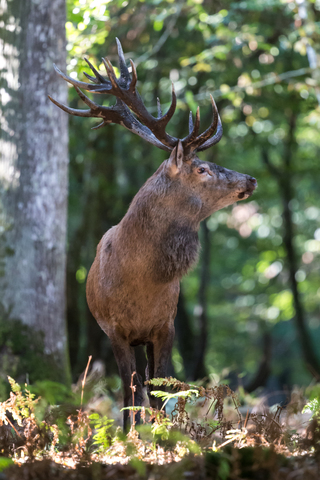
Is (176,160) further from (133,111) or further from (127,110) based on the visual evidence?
(127,110)

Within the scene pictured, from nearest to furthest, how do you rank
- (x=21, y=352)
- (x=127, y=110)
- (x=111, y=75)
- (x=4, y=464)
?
(x=4, y=464), (x=111, y=75), (x=127, y=110), (x=21, y=352)

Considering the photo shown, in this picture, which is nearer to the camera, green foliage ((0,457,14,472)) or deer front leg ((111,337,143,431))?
green foliage ((0,457,14,472))

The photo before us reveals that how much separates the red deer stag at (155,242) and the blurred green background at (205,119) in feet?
9.25

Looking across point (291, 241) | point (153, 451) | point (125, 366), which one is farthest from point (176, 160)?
point (291, 241)

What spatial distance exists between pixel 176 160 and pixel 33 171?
2648 millimetres

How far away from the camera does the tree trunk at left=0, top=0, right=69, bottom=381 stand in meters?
6.13

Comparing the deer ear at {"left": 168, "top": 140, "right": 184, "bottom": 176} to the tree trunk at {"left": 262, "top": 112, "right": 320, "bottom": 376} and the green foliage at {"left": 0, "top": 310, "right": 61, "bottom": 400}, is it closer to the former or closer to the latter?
the green foliage at {"left": 0, "top": 310, "right": 61, "bottom": 400}

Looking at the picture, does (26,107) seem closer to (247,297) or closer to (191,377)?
(191,377)

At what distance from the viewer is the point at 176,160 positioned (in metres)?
4.23

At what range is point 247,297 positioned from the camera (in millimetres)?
20453

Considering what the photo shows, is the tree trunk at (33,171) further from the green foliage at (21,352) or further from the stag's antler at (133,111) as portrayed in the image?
the stag's antler at (133,111)

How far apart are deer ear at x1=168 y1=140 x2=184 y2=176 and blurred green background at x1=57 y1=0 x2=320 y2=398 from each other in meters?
2.92

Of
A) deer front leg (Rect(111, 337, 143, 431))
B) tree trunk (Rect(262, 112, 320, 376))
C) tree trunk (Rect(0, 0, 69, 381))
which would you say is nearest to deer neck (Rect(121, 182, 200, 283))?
deer front leg (Rect(111, 337, 143, 431))

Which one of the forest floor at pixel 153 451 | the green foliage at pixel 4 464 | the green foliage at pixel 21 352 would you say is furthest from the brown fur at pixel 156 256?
the green foliage at pixel 21 352
